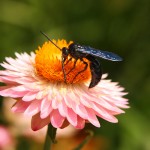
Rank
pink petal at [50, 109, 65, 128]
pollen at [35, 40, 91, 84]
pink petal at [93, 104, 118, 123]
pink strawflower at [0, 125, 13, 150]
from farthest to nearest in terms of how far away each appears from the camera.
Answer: pink strawflower at [0, 125, 13, 150], pollen at [35, 40, 91, 84], pink petal at [93, 104, 118, 123], pink petal at [50, 109, 65, 128]

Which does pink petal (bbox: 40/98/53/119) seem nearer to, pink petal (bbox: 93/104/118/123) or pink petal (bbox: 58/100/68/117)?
pink petal (bbox: 58/100/68/117)

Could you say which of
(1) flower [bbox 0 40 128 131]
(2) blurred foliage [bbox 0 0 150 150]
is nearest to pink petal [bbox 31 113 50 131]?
(1) flower [bbox 0 40 128 131]

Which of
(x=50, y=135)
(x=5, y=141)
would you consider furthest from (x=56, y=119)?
(x=5, y=141)

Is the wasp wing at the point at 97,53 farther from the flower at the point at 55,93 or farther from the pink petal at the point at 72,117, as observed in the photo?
the pink petal at the point at 72,117

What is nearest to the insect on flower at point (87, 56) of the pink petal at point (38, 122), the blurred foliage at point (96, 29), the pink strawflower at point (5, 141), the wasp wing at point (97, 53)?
→ the wasp wing at point (97, 53)

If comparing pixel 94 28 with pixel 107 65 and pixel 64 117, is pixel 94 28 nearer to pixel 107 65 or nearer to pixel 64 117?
pixel 107 65

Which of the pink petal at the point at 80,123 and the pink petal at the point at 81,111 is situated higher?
the pink petal at the point at 81,111
